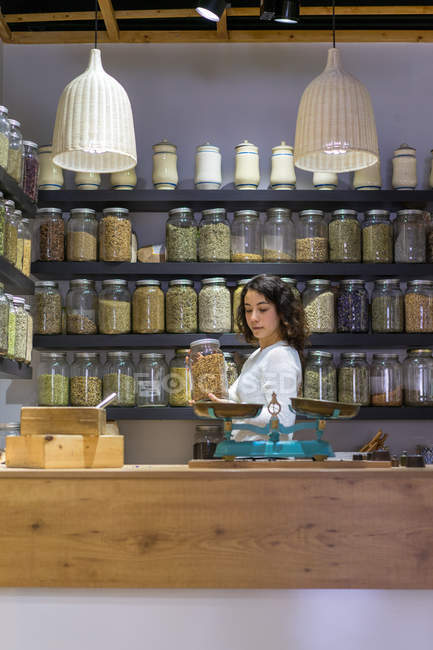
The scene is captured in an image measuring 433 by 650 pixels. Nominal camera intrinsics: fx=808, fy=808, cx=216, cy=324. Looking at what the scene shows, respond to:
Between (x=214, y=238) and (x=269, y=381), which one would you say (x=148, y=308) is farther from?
(x=269, y=381)

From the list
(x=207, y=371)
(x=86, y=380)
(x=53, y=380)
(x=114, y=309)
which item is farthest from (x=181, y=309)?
(x=207, y=371)

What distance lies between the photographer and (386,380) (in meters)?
3.59

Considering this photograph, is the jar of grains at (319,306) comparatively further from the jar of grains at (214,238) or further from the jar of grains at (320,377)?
the jar of grains at (214,238)

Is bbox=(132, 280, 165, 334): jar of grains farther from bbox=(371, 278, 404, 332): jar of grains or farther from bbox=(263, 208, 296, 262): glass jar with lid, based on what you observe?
bbox=(371, 278, 404, 332): jar of grains

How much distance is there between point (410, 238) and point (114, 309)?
1371 millimetres

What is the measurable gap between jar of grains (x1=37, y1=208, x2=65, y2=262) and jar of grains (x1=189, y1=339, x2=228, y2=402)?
1.50 meters

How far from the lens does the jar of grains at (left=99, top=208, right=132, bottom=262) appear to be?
3627 mm

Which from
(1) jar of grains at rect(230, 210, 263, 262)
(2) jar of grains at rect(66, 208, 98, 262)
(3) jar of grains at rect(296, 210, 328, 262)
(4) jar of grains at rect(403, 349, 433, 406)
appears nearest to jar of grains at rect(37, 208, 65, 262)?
(2) jar of grains at rect(66, 208, 98, 262)

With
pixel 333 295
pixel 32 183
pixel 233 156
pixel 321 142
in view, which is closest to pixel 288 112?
pixel 233 156

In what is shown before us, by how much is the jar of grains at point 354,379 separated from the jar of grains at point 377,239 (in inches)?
17.2

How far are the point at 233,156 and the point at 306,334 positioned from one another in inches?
60.4

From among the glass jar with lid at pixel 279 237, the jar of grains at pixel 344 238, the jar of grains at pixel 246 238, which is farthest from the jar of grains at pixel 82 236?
the jar of grains at pixel 344 238

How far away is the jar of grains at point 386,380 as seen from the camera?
3.57 meters

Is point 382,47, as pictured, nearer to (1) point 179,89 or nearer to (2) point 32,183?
(1) point 179,89
